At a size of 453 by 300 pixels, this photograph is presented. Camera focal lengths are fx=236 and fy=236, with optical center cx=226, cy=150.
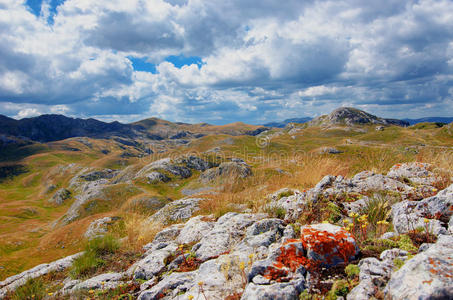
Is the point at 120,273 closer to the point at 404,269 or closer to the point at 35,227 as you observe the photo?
the point at 404,269

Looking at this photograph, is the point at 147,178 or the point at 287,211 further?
the point at 147,178

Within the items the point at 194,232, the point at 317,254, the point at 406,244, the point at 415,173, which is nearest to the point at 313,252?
the point at 317,254

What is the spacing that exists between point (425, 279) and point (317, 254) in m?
1.74

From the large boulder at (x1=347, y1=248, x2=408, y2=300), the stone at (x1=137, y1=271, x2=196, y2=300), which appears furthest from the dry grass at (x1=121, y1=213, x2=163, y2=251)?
the large boulder at (x1=347, y1=248, x2=408, y2=300)

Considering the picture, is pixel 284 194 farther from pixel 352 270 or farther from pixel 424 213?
pixel 352 270

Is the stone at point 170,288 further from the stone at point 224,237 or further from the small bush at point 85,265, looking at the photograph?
the small bush at point 85,265

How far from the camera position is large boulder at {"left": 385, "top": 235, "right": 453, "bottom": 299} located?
2740 mm

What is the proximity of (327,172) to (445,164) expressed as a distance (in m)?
4.57

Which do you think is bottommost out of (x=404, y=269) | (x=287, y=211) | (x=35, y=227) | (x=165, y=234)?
(x=35, y=227)

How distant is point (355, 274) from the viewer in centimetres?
390

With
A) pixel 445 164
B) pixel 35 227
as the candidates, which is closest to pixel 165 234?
pixel 445 164

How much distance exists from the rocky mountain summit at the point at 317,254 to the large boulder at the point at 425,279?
0.01m

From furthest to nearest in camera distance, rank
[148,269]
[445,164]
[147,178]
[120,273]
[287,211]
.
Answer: [147,178]
[445,164]
[287,211]
[120,273]
[148,269]

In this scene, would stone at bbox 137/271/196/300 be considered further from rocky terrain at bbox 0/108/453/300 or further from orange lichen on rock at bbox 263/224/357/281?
orange lichen on rock at bbox 263/224/357/281
